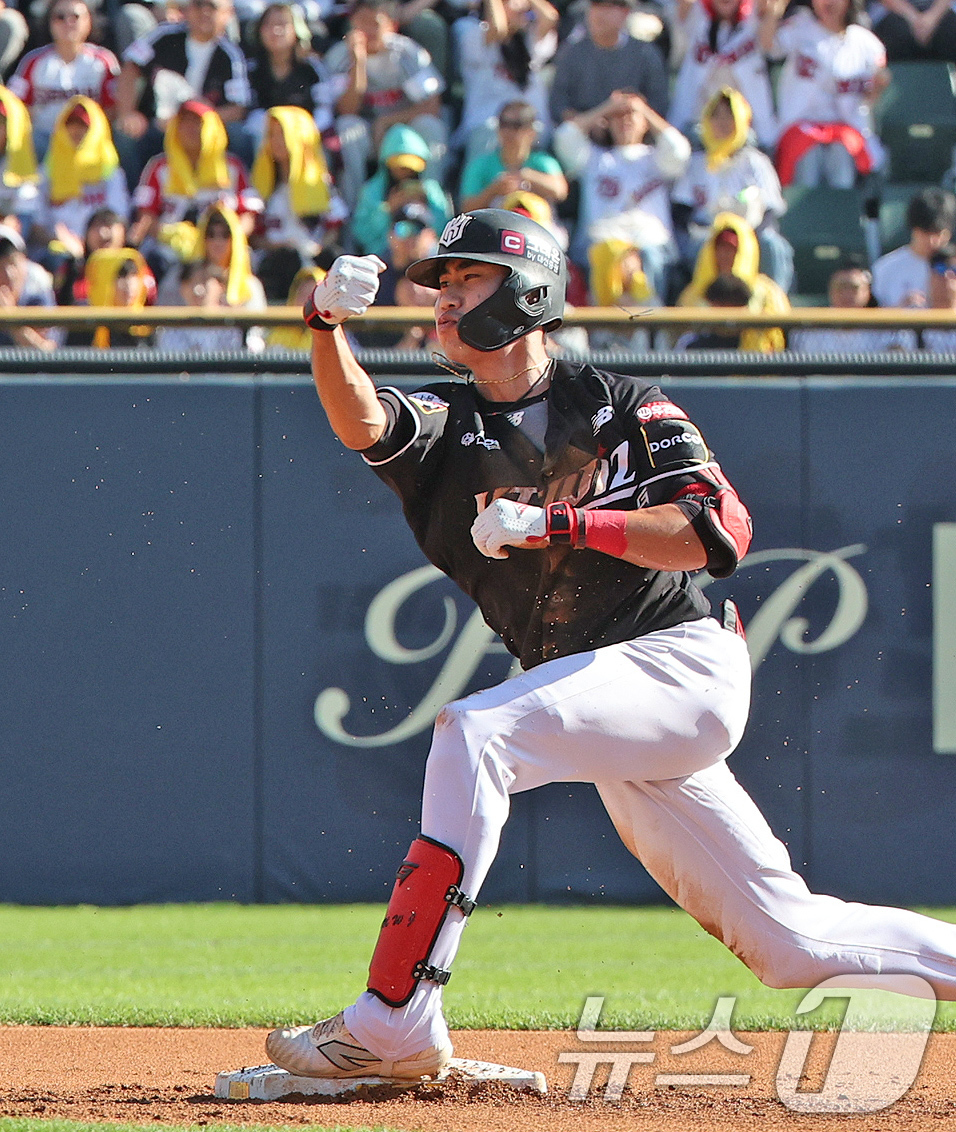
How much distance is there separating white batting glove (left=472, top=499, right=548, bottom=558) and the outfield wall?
4.05 m

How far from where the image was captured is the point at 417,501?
4.13 meters

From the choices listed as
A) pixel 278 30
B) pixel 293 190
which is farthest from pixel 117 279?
pixel 278 30

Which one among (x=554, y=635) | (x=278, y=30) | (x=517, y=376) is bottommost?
(x=554, y=635)

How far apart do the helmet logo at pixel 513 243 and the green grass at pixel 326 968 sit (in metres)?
2.39

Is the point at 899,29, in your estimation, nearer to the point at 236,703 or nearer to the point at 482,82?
the point at 482,82

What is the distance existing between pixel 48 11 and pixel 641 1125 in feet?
31.9

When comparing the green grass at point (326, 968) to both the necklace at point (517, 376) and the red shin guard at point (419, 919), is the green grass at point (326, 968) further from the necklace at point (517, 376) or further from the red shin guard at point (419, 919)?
the necklace at point (517, 376)

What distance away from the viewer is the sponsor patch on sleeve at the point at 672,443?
3906 mm

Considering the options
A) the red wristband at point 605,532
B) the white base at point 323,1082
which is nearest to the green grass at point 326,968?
the white base at point 323,1082

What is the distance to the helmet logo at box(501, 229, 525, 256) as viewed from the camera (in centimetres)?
411

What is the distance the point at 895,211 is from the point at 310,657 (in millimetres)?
5118

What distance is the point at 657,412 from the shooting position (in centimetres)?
398

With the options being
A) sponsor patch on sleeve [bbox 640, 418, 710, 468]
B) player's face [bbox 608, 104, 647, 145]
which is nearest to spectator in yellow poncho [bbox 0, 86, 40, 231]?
player's face [bbox 608, 104, 647, 145]

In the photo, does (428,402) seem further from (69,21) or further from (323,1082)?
(69,21)
